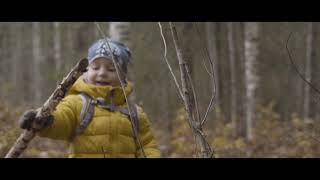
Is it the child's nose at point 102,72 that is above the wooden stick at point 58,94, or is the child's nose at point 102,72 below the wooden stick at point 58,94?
above

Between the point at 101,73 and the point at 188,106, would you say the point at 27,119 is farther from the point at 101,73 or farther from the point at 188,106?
the point at 101,73

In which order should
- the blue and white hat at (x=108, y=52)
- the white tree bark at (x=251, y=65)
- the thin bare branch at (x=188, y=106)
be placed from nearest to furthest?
the thin bare branch at (x=188, y=106) → the blue and white hat at (x=108, y=52) → the white tree bark at (x=251, y=65)

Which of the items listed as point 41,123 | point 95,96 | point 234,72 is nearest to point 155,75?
point 234,72

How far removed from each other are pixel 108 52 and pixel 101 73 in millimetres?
146

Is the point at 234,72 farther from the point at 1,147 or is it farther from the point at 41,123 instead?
the point at 41,123

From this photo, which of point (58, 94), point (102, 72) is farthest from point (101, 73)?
point (58, 94)

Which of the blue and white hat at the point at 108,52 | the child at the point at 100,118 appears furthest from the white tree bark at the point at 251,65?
the child at the point at 100,118

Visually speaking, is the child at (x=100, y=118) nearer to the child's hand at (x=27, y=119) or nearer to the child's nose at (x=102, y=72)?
the child's nose at (x=102, y=72)

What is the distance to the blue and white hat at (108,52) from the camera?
341 centimetres

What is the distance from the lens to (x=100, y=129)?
334cm
